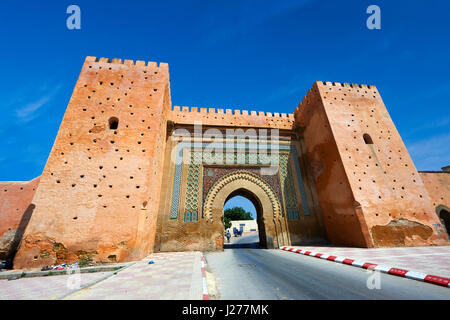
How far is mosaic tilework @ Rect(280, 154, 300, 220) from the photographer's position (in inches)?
341

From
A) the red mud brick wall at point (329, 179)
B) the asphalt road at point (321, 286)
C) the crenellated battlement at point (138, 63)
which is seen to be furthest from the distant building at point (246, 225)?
the asphalt road at point (321, 286)

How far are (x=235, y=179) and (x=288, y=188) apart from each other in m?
2.74

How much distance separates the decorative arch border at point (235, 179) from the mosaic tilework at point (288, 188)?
0.57 m

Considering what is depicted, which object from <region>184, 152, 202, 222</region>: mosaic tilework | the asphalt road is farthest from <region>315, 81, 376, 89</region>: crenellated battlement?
the asphalt road

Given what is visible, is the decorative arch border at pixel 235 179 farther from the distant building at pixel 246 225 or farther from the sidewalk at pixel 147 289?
the distant building at pixel 246 225

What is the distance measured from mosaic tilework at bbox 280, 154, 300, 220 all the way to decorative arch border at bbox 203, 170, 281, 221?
565 millimetres

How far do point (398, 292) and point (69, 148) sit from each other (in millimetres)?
8817

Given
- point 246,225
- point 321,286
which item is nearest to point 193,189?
point 321,286

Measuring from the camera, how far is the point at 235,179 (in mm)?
8867

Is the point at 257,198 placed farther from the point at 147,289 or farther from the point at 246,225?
the point at 246,225

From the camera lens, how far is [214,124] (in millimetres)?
9758

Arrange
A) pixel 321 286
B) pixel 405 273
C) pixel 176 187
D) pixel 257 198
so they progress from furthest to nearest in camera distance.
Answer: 1. pixel 257 198
2. pixel 176 187
3. pixel 405 273
4. pixel 321 286
